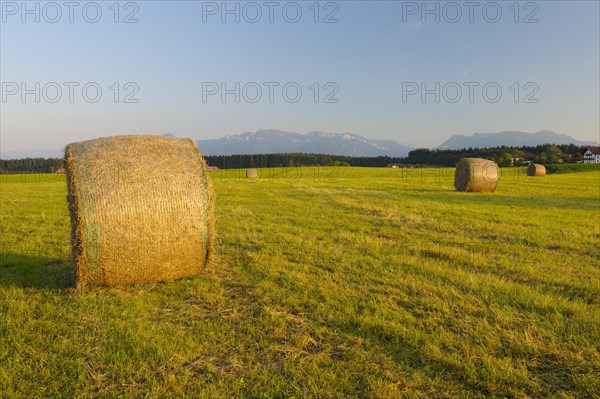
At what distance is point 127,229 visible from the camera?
6.37 m

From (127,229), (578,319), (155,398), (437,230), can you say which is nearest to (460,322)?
(578,319)

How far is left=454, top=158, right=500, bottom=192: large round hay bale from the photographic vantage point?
1037 inches

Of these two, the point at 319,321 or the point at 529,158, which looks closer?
the point at 319,321

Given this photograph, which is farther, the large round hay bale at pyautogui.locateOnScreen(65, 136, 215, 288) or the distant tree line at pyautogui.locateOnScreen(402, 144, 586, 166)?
the distant tree line at pyautogui.locateOnScreen(402, 144, 586, 166)

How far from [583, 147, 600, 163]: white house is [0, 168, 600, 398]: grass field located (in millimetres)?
145717

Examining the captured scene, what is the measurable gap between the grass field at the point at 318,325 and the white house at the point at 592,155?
14572cm

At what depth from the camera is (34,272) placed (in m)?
7.19

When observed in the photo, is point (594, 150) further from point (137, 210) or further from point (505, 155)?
point (137, 210)

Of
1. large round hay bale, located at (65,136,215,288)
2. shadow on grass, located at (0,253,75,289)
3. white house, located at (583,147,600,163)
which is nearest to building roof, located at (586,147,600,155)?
white house, located at (583,147,600,163)

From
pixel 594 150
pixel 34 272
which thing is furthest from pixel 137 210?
pixel 594 150

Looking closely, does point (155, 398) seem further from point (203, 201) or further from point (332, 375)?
point (203, 201)

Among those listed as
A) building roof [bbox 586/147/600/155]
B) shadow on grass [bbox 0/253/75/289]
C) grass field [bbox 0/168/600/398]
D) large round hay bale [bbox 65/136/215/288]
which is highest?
building roof [bbox 586/147/600/155]

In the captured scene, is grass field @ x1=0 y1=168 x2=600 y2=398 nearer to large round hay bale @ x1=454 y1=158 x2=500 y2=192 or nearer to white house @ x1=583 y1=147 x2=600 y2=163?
large round hay bale @ x1=454 y1=158 x2=500 y2=192

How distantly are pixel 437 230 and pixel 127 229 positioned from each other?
918 cm
